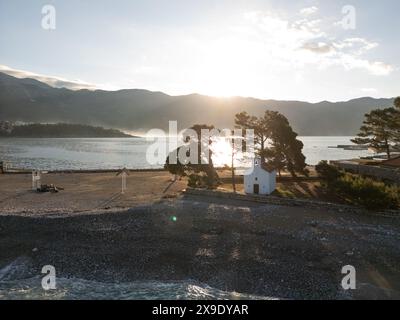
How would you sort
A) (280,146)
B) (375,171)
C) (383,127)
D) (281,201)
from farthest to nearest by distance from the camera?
(383,127) → (280,146) → (375,171) → (281,201)

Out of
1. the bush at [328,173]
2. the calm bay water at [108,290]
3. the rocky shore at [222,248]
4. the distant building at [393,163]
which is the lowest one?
the calm bay water at [108,290]

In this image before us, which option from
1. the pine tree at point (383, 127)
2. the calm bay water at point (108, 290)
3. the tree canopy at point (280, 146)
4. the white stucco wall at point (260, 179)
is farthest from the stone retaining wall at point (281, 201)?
the pine tree at point (383, 127)

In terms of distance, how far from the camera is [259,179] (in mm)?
38500

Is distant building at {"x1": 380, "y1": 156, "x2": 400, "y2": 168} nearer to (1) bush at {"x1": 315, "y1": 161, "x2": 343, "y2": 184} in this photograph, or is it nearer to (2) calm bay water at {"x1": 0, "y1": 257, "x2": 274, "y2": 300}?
(1) bush at {"x1": 315, "y1": 161, "x2": 343, "y2": 184}

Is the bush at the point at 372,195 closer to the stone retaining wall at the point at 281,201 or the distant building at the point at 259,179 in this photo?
the stone retaining wall at the point at 281,201

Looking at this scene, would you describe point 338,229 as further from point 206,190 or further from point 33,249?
point 33,249

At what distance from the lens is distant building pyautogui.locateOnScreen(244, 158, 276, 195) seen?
38250 millimetres

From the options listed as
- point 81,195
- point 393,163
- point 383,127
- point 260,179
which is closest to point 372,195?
point 260,179

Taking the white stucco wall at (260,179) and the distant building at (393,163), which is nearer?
the white stucco wall at (260,179)

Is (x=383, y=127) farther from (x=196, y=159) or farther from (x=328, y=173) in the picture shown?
(x=196, y=159)

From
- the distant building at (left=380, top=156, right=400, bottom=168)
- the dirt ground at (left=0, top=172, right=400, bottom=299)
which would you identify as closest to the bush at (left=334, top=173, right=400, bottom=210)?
the dirt ground at (left=0, top=172, right=400, bottom=299)

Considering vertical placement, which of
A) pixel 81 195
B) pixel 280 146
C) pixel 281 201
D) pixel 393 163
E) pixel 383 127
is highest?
pixel 383 127

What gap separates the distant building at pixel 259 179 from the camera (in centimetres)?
3825
